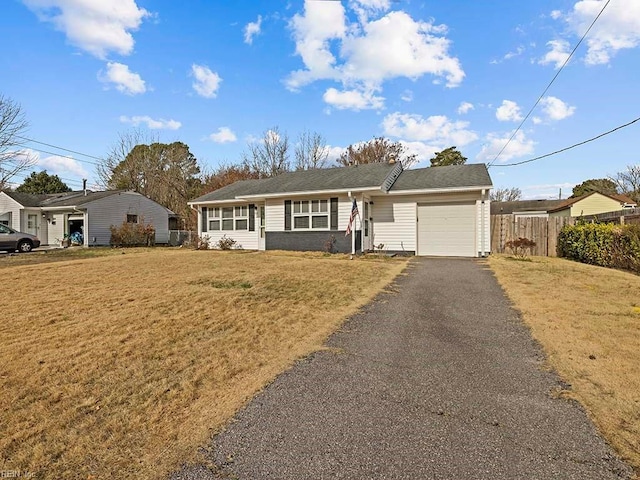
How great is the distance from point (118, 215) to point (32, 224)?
256 inches

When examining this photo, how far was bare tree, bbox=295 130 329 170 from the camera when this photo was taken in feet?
114

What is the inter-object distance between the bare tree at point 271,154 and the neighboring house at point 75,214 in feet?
38.0

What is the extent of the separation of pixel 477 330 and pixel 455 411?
2.53m

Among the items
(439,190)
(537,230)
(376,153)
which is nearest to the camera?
(439,190)

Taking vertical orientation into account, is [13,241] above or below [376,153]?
below

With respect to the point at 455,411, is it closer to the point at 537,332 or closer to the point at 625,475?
the point at 625,475

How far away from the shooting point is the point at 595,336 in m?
4.53

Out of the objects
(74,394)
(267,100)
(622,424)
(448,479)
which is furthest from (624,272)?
(267,100)

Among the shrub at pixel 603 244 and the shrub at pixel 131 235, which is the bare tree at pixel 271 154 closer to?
the shrub at pixel 131 235

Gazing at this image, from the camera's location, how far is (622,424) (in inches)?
99.5

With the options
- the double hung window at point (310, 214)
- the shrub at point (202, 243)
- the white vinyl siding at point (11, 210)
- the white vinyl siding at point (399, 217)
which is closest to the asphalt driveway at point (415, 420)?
the white vinyl siding at point (399, 217)

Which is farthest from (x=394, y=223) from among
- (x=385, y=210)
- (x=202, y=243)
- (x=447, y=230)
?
(x=202, y=243)

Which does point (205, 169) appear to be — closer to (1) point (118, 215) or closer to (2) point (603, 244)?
(1) point (118, 215)

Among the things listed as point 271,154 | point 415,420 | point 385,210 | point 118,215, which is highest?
point 271,154
